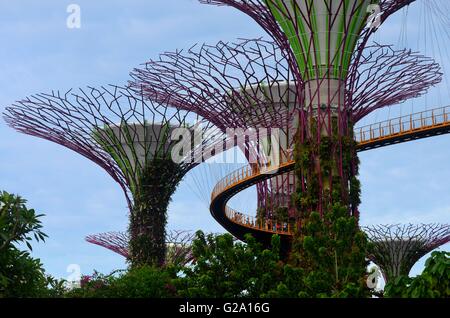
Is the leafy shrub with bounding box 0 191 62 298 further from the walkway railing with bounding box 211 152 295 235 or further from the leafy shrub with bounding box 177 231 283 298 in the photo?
the walkway railing with bounding box 211 152 295 235

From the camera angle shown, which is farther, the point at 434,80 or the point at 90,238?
the point at 90,238

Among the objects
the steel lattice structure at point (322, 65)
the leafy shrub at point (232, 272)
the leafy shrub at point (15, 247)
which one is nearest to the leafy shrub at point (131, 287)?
the leafy shrub at point (232, 272)

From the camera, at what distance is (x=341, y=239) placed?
25328mm

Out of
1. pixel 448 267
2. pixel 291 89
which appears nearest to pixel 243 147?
pixel 291 89

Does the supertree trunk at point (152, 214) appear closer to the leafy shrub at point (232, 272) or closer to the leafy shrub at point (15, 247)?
the leafy shrub at point (232, 272)

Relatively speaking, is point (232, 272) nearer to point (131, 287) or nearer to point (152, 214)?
point (131, 287)

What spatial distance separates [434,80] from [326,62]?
529 inches

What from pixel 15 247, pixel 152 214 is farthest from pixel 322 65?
pixel 15 247

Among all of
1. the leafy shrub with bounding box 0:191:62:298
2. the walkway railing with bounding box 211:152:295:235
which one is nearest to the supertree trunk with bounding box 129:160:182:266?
the walkway railing with bounding box 211:152:295:235

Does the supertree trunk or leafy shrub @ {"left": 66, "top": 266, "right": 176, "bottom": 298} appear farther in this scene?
the supertree trunk

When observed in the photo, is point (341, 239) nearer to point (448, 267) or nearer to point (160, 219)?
point (448, 267)

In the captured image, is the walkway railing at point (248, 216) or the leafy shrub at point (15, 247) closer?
the leafy shrub at point (15, 247)

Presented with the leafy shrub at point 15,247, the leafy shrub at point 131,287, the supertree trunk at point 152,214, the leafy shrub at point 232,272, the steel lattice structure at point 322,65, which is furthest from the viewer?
the supertree trunk at point 152,214
